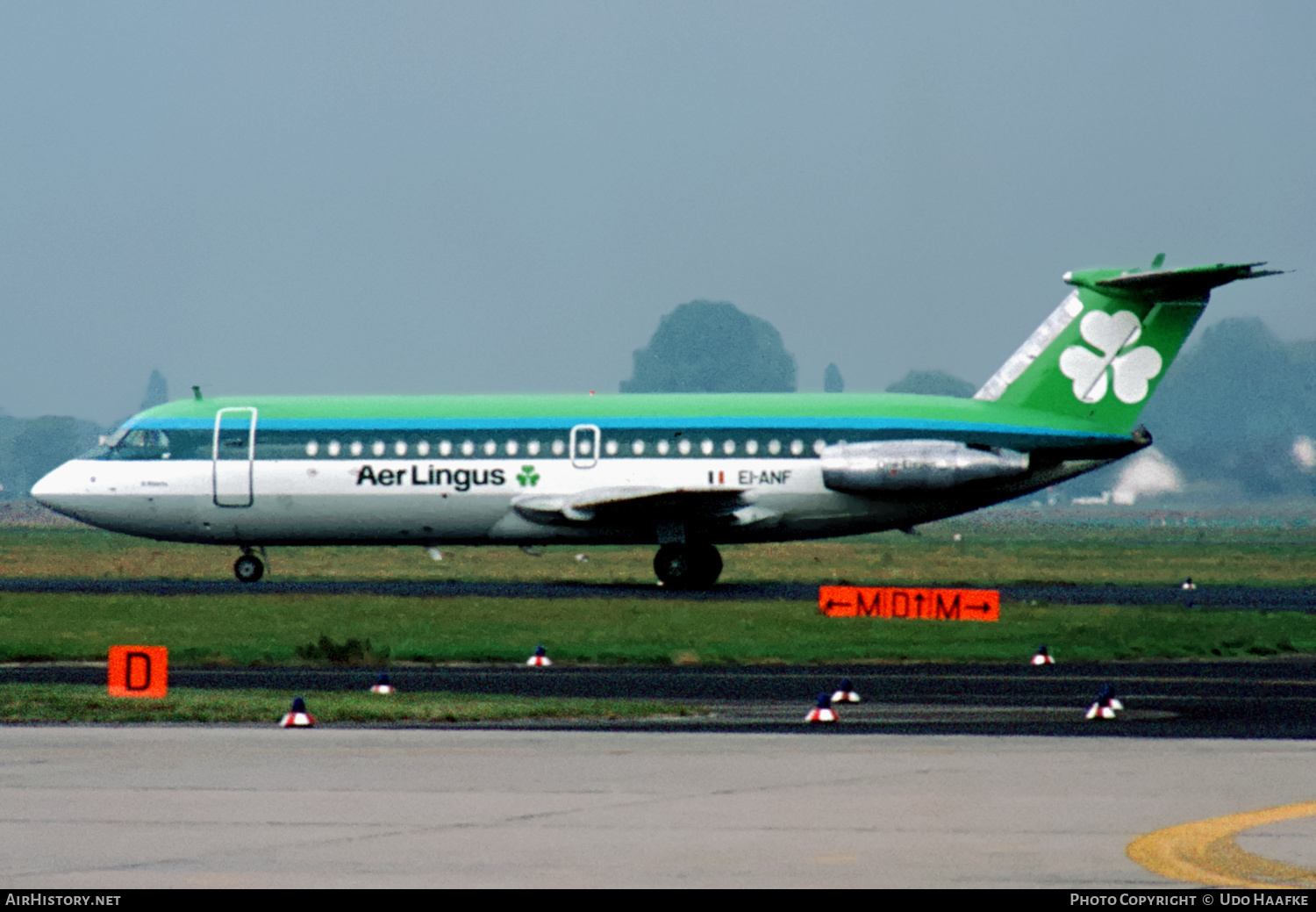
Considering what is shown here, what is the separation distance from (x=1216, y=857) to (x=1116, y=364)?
113 feet

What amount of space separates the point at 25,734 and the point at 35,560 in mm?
50311

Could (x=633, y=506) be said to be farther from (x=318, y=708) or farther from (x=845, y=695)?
(x=318, y=708)

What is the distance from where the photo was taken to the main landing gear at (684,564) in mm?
46531

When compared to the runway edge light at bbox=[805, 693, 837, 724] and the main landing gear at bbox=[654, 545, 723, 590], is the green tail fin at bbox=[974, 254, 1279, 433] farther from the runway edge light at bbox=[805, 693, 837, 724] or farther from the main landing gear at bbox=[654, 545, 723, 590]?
the runway edge light at bbox=[805, 693, 837, 724]

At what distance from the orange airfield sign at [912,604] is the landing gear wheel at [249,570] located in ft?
53.4

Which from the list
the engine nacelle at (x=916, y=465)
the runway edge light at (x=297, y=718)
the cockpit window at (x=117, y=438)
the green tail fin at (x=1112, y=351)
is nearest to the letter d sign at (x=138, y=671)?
the runway edge light at (x=297, y=718)

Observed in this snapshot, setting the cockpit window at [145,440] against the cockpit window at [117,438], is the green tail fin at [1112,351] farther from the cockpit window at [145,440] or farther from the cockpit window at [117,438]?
the cockpit window at [117,438]

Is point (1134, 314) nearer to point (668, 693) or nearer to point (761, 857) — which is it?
point (668, 693)

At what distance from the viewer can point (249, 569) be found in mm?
49250

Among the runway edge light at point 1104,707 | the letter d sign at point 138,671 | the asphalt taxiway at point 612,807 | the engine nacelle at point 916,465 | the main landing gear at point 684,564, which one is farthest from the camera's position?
the main landing gear at point 684,564

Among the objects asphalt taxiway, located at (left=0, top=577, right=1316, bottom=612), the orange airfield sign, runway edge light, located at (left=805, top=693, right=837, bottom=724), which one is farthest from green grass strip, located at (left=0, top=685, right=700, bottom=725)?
asphalt taxiway, located at (left=0, top=577, right=1316, bottom=612)

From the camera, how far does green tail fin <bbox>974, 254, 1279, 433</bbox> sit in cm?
4550

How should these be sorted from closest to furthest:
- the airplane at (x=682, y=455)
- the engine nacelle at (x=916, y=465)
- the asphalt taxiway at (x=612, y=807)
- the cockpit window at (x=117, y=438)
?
the asphalt taxiway at (x=612, y=807) → the engine nacelle at (x=916, y=465) → the airplane at (x=682, y=455) → the cockpit window at (x=117, y=438)
